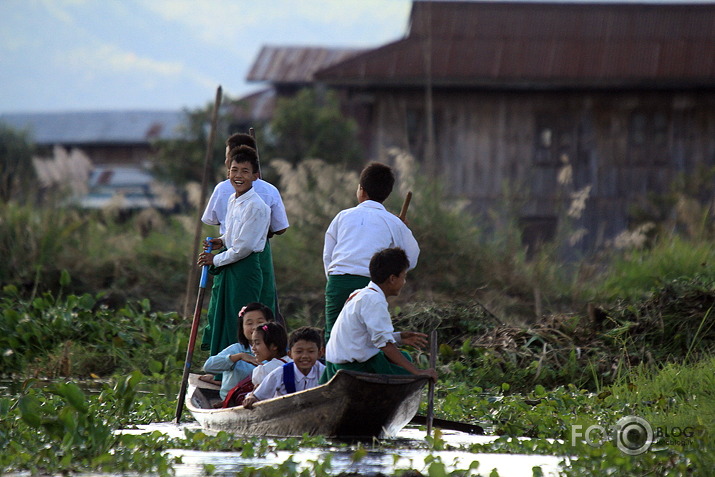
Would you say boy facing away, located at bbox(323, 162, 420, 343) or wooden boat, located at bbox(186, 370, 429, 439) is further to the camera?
boy facing away, located at bbox(323, 162, 420, 343)

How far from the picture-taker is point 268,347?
7.40 metres

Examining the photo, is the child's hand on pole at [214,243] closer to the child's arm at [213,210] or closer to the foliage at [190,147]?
the child's arm at [213,210]

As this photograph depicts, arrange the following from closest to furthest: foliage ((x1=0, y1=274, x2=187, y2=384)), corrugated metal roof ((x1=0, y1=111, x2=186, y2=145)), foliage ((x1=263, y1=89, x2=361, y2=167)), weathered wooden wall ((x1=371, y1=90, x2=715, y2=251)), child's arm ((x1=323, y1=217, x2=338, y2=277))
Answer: child's arm ((x1=323, y1=217, x2=338, y2=277))
foliage ((x1=0, y1=274, x2=187, y2=384))
weathered wooden wall ((x1=371, y1=90, x2=715, y2=251))
foliage ((x1=263, y1=89, x2=361, y2=167))
corrugated metal roof ((x1=0, y1=111, x2=186, y2=145))

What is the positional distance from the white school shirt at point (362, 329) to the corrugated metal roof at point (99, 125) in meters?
29.8

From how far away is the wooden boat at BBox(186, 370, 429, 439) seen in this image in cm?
631

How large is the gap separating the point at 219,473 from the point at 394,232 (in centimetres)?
236

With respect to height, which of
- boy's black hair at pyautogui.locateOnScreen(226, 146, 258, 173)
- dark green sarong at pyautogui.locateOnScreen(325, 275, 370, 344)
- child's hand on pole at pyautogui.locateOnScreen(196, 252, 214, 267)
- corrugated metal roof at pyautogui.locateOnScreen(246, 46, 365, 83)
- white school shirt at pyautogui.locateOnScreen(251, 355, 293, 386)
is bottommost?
white school shirt at pyautogui.locateOnScreen(251, 355, 293, 386)

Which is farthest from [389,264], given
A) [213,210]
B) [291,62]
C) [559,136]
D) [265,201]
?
[291,62]

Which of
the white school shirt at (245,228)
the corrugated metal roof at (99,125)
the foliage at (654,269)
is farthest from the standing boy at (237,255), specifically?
the corrugated metal roof at (99,125)

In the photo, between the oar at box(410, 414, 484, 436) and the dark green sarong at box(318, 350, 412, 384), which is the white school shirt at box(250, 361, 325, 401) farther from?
the oar at box(410, 414, 484, 436)

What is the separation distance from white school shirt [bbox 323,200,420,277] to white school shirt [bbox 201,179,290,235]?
3.38ft

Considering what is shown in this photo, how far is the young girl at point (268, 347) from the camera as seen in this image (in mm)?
7363

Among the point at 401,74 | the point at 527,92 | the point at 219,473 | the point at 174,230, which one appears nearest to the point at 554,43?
the point at 527,92

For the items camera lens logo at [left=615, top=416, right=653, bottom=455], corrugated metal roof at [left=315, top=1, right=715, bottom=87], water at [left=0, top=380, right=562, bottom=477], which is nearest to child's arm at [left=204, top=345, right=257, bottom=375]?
water at [left=0, top=380, right=562, bottom=477]
